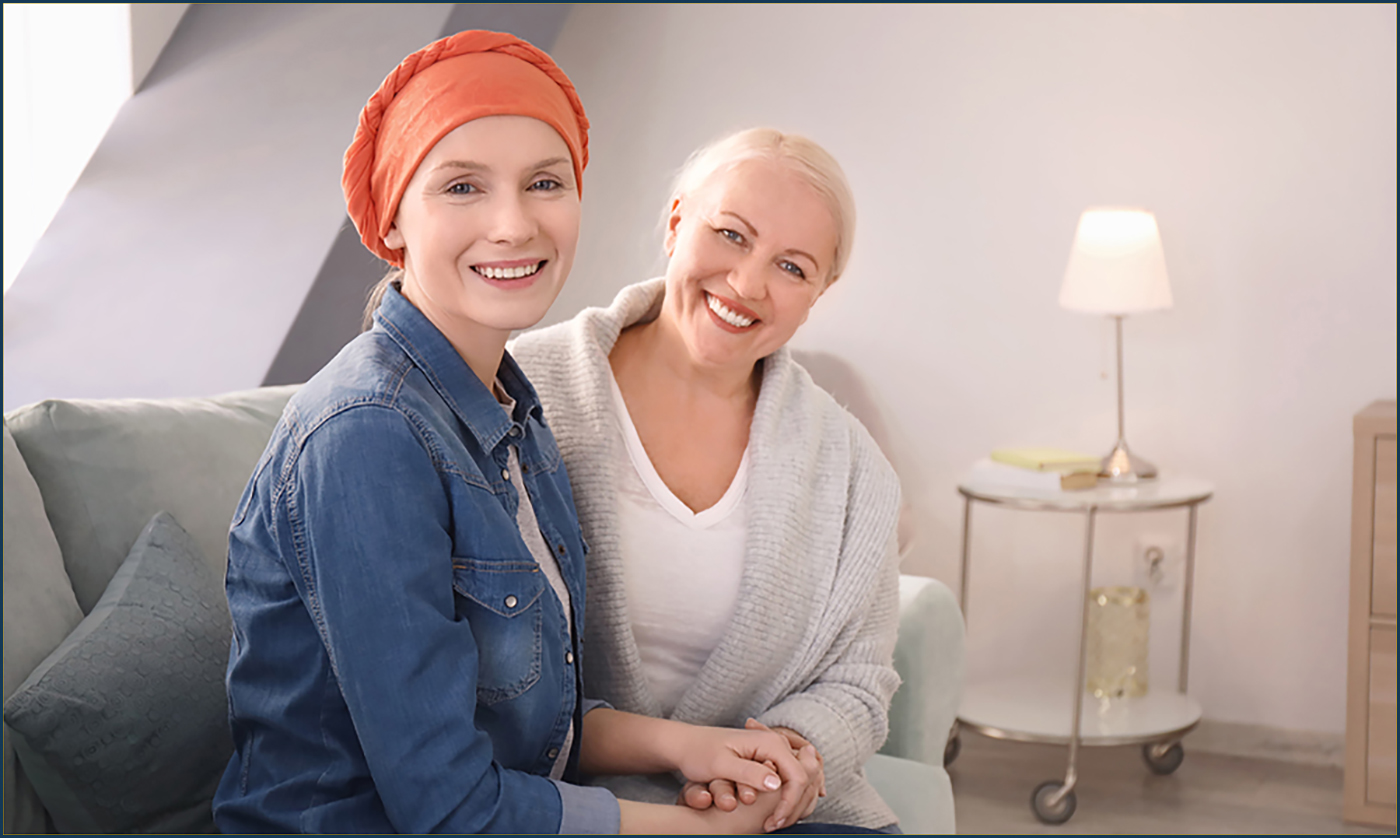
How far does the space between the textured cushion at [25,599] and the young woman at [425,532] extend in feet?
0.91

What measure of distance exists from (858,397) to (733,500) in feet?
5.79

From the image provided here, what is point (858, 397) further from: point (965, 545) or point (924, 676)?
point (924, 676)

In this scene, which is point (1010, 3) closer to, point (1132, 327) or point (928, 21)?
point (928, 21)

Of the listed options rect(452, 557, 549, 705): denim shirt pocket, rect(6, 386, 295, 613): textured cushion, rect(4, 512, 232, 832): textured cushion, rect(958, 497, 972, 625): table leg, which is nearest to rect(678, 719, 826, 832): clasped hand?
rect(452, 557, 549, 705): denim shirt pocket

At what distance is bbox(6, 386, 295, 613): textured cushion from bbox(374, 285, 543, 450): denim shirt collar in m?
0.48

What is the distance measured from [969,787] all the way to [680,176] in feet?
5.84

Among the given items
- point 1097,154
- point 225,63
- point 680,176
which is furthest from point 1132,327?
point 225,63

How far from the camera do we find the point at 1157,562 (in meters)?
2.89

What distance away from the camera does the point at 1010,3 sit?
115 inches

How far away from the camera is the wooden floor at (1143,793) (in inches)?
95.3

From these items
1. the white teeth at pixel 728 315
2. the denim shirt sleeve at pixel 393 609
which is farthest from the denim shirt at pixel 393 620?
the white teeth at pixel 728 315

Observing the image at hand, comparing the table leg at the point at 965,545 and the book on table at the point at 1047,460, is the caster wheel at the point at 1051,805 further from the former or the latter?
the book on table at the point at 1047,460

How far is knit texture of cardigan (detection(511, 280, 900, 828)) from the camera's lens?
121 centimetres

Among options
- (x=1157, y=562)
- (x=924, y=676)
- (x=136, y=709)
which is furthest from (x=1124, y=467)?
(x=136, y=709)
